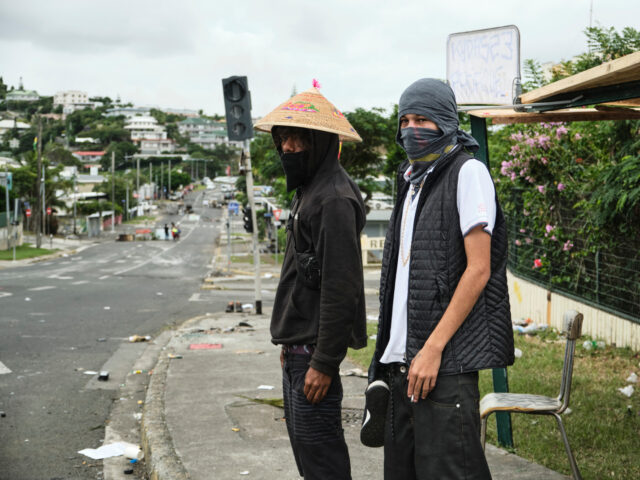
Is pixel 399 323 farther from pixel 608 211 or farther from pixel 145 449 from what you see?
pixel 608 211

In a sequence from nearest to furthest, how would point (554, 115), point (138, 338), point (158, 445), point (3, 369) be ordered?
point (554, 115), point (158, 445), point (3, 369), point (138, 338)

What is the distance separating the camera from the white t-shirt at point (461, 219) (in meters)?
2.53

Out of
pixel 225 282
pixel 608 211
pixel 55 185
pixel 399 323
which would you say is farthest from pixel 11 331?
pixel 55 185

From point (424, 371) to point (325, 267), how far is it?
0.67m

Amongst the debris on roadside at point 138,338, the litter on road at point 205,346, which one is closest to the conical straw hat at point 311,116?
the litter on road at point 205,346

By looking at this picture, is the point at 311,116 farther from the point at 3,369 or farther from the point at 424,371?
the point at 3,369

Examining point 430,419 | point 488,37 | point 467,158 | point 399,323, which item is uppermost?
point 488,37

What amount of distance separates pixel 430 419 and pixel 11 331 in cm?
1087

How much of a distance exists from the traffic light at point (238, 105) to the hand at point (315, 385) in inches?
419

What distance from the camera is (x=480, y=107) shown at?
4.23 metres

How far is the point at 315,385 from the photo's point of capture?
3.02 metres

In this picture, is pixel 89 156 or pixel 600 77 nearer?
pixel 600 77

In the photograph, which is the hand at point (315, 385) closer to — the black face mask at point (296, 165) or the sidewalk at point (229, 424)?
the black face mask at point (296, 165)

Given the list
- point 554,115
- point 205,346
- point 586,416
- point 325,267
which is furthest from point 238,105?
point 325,267
